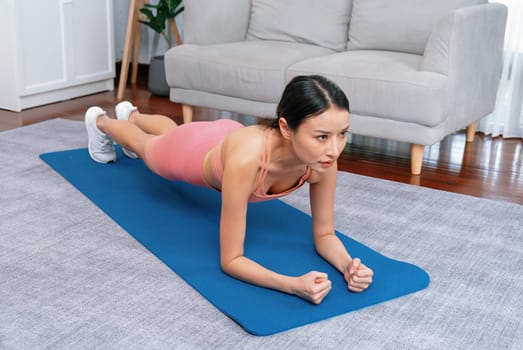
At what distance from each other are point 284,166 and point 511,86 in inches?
85.1

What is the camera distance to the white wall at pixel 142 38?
482 centimetres

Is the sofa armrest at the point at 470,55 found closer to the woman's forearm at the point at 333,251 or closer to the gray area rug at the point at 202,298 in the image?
the gray area rug at the point at 202,298

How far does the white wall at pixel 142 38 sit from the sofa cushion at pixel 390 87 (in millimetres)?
2130

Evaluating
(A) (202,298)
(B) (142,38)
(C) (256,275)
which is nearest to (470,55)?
(C) (256,275)

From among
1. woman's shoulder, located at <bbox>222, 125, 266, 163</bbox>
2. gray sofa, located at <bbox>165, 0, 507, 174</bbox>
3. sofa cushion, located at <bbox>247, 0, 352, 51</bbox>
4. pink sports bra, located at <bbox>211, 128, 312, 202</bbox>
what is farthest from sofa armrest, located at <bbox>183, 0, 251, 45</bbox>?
woman's shoulder, located at <bbox>222, 125, 266, 163</bbox>

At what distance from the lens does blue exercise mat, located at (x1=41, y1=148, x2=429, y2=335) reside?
1.64m

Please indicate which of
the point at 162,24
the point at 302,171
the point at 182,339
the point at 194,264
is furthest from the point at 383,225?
the point at 162,24

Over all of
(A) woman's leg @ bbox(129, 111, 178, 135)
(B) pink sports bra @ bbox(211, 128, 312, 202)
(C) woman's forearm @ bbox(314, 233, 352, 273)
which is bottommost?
(C) woman's forearm @ bbox(314, 233, 352, 273)

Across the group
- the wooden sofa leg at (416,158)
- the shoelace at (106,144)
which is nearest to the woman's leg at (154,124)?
the shoelace at (106,144)

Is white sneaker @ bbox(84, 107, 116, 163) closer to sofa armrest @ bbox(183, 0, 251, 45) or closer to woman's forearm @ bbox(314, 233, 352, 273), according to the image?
sofa armrest @ bbox(183, 0, 251, 45)

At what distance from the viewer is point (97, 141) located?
2.65 m

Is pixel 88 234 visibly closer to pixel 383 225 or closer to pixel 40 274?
pixel 40 274

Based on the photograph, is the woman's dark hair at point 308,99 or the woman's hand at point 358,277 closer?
the woman's dark hair at point 308,99

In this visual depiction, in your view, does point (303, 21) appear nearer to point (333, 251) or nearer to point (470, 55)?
point (470, 55)
